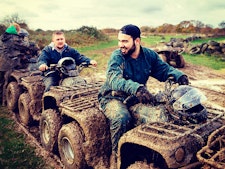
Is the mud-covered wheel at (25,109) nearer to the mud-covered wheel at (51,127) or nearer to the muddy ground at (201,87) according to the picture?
the muddy ground at (201,87)

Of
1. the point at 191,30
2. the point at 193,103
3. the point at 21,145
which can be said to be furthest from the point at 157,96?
the point at 191,30

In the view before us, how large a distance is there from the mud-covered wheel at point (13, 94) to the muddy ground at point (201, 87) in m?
0.98

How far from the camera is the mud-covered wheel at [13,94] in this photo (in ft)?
23.4

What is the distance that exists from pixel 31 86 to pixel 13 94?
48.2 inches

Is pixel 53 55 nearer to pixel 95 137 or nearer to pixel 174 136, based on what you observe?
pixel 95 137

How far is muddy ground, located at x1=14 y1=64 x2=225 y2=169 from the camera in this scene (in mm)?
5065

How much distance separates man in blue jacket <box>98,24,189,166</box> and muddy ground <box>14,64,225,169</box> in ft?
5.46

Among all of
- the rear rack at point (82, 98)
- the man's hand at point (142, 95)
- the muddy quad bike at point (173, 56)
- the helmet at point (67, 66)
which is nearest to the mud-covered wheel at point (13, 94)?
the helmet at point (67, 66)

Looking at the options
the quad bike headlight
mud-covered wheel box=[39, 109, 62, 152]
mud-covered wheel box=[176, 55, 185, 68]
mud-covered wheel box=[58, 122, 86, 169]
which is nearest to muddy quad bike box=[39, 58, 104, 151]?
mud-covered wheel box=[39, 109, 62, 152]

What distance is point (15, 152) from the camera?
522 cm

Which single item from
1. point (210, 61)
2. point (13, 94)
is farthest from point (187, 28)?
point (13, 94)

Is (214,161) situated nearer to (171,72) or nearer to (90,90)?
(171,72)

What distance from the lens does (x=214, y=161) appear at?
2451 millimetres

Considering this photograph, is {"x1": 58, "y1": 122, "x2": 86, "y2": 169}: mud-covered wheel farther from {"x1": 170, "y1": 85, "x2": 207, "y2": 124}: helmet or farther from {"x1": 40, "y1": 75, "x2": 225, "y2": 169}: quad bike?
{"x1": 170, "y1": 85, "x2": 207, "y2": 124}: helmet
